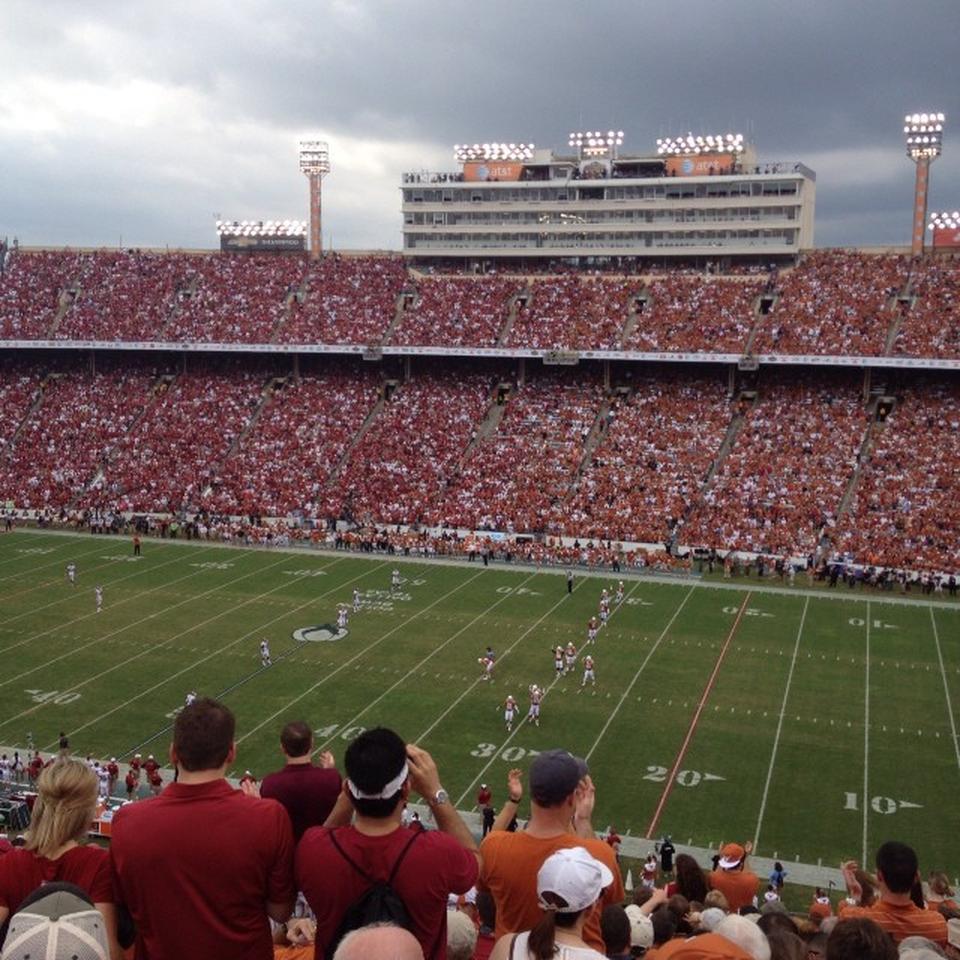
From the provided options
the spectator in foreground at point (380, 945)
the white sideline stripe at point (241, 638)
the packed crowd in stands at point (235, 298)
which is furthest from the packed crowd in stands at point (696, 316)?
the spectator in foreground at point (380, 945)

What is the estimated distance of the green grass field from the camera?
17578mm

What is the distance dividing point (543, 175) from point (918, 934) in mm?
53455

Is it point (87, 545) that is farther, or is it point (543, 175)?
point (543, 175)

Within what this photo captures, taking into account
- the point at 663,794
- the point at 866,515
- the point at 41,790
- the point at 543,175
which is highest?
the point at 543,175

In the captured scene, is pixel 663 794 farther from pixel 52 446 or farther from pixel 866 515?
pixel 52 446

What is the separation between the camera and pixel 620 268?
52719 mm

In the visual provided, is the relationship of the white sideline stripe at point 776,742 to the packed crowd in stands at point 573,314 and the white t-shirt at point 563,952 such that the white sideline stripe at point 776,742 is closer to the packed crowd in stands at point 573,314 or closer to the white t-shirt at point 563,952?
the white t-shirt at point 563,952

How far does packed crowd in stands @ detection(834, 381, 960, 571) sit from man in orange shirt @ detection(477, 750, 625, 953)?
102ft

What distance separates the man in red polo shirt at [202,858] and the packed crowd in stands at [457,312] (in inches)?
1721

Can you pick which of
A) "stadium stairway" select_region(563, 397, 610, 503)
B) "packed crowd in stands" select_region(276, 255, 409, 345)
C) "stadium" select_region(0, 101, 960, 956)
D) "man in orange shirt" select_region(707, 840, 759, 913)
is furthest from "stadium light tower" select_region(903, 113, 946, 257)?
"man in orange shirt" select_region(707, 840, 759, 913)

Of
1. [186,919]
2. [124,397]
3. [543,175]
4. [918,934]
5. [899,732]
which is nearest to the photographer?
[186,919]

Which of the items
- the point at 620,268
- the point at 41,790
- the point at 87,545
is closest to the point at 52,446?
the point at 87,545

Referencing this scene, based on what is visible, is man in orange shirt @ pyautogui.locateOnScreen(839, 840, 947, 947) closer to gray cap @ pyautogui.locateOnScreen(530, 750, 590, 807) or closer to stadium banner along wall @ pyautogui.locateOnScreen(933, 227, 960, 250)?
gray cap @ pyautogui.locateOnScreen(530, 750, 590, 807)

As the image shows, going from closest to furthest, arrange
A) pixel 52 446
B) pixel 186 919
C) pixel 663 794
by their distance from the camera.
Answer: pixel 186 919 < pixel 663 794 < pixel 52 446
